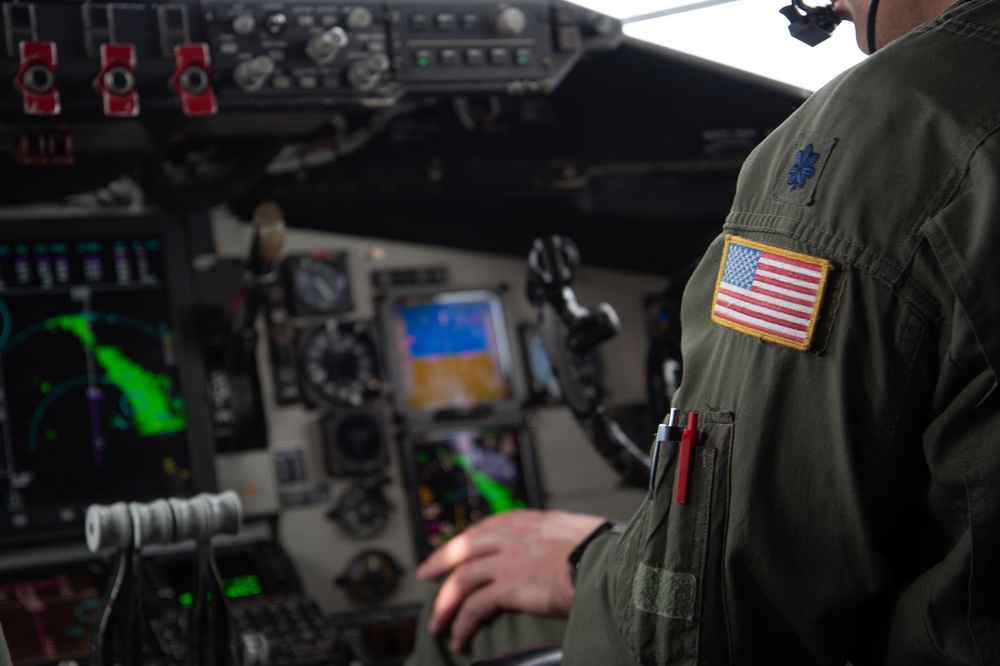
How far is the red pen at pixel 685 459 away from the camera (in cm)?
87

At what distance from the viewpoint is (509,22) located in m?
2.32

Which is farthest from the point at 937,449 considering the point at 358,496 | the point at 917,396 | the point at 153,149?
the point at 358,496

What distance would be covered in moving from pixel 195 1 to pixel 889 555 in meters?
1.66

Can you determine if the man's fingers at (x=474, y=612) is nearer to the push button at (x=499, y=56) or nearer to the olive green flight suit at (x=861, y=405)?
the olive green flight suit at (x=861, y=405)

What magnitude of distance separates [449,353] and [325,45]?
39.6 inches

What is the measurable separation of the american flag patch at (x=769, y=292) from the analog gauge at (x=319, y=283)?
200cm

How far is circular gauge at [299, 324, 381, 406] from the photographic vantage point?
2781mm

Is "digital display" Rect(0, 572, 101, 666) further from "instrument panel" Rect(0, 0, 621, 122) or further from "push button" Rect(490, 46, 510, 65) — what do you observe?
"push button" Rect(490, 46, 510, 65)

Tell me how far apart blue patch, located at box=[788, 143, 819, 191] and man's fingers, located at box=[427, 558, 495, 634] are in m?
0.76

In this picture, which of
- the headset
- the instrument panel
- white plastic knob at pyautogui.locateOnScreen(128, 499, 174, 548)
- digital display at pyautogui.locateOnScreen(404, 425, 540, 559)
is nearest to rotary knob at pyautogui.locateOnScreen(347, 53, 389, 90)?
the instrument panel

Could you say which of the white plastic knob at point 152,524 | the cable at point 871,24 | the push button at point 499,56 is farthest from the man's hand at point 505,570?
the push button at point 499,56

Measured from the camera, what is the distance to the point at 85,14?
2021mm

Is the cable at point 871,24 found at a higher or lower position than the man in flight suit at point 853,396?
higher

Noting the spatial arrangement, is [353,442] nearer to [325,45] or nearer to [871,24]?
[325,45]
